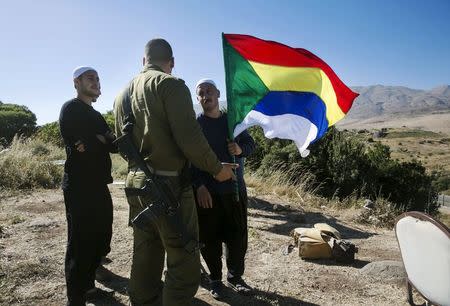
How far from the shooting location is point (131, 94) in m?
2.85

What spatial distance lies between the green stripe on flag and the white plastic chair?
173cm

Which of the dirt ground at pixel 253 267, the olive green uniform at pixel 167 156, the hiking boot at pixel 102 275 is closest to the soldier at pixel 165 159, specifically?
the olive green uniform at pixel 167 156

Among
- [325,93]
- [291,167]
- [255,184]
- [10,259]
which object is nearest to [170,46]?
[325,93]

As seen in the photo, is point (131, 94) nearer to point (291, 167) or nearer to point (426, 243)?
point (426, 243)

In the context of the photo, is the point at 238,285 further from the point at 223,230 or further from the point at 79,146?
the point at 79,146

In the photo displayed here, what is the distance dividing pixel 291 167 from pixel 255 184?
1.44 m

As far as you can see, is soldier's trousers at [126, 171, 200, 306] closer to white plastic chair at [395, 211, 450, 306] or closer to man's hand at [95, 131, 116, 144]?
man's hand at [95, 131, 116, 144]

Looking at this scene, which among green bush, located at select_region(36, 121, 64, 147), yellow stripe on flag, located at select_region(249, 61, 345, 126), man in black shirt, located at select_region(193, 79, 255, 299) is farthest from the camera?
green bush, located at select_region(36, 121, 64, 147)

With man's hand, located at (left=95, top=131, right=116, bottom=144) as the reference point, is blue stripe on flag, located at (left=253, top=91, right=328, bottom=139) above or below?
above

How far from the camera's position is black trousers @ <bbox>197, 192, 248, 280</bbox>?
389cm

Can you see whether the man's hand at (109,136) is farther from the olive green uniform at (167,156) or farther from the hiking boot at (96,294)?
the hiking boot at (96,294)

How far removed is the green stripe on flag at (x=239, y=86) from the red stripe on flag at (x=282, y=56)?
82 millimetres

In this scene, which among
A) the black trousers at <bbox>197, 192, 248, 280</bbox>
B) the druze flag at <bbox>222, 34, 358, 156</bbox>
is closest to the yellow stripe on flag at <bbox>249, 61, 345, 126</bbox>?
the druze flag at <bbox>222, 34, 358, 156</bbox>

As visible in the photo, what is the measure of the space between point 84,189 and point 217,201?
121 cm
